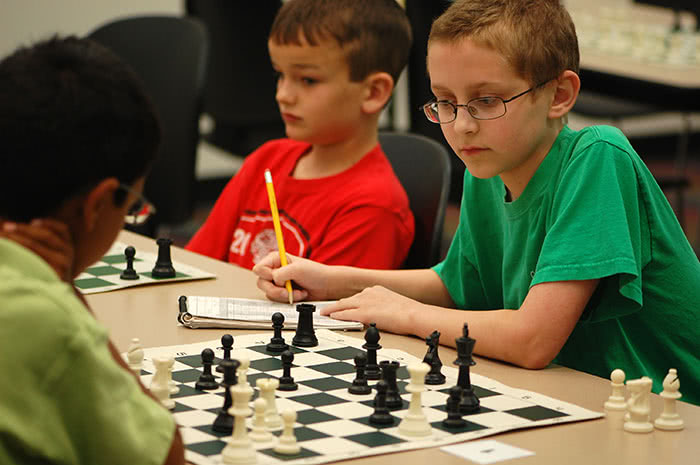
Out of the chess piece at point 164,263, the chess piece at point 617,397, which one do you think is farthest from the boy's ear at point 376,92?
the chess piece at point 617,397

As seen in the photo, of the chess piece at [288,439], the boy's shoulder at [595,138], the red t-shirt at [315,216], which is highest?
the boy's shoulder at [595,138]

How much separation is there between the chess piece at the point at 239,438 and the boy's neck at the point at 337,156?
1.50 metres

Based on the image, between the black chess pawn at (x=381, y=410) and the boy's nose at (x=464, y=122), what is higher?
the boy's nose at (x=464, y=122)

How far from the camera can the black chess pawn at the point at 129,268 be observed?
86.8 inches

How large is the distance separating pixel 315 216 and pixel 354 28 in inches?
20.0

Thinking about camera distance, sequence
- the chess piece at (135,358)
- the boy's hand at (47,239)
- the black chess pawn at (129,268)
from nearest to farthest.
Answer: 1. the boy's hand at (47,239)
2. the chess piece at (135,358)
3. the black chess pawn at (129,268)

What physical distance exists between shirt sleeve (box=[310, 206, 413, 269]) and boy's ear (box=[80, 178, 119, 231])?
1.39 metres

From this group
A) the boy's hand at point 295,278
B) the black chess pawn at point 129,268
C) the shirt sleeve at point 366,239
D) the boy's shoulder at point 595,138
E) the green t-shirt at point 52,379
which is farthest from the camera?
the shirt sleeve at point 366,239

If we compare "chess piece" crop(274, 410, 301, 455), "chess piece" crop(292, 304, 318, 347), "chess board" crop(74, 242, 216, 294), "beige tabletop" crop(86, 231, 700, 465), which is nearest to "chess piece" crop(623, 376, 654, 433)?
"beige tabletop" crop(86, 231, 700, 465)

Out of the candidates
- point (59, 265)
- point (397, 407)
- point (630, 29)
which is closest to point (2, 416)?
point (59, 265)

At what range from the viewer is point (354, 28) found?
8.98 feet

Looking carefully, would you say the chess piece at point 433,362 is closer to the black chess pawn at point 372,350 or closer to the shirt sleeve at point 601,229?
the black chess pawn at point 372,350

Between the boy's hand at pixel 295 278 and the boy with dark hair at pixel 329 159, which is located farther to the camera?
the boy with dark hair at pixel 329 159

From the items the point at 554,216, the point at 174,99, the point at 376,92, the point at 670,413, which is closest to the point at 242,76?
the point at 174,99
